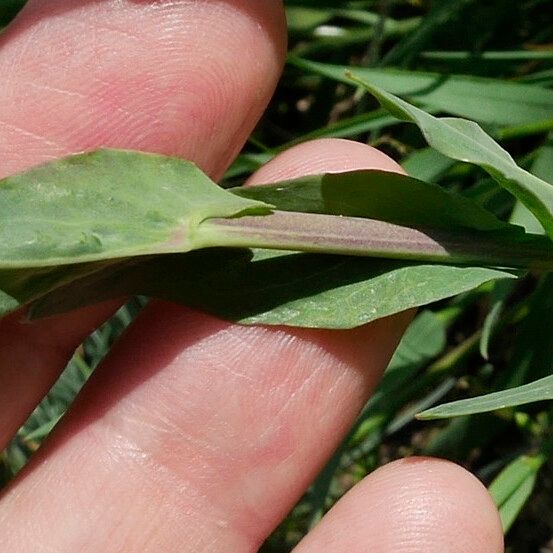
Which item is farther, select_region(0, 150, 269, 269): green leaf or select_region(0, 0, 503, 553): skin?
select_region(0, 0, 503, 553): skin

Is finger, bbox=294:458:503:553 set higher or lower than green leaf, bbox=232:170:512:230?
lower

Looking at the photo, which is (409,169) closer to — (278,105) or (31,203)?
(31,203)

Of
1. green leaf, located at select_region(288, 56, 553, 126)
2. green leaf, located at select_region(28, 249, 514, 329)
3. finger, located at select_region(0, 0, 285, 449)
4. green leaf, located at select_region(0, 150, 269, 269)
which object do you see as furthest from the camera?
green leaf, located at select_region(288, 56, 553, 126)

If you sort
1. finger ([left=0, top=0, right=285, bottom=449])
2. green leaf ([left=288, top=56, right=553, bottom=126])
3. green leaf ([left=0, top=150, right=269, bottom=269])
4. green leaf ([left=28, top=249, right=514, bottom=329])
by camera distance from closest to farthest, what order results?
green leaf ([left=0, top=150, right=269, bottom=269])
green leaf ([left=28, top=249, right=514, bottom=329])
finger ([left=0, top=0, right=285, bottom=449])
green leaf ([left=288, top=56, right=553, bottom=126])

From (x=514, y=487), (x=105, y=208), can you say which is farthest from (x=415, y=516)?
(x=105, y=208)

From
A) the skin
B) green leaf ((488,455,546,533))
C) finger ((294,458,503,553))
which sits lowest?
green leaf ((488,455,546,533))

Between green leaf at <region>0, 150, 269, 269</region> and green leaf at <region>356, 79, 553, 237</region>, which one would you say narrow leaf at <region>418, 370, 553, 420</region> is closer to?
green leaf at <region>356, 79, 553, 237</region>

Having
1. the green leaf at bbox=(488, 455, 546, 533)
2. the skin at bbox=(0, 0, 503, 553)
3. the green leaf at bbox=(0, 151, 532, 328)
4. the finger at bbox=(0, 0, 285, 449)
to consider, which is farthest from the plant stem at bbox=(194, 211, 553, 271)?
the green leaf at bbox=(488, 455, 546, 533)
